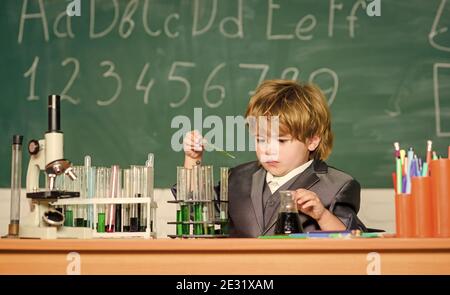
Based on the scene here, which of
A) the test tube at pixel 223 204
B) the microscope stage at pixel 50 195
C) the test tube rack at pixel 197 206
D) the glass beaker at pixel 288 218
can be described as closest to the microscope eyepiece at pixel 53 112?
the microscope stage at pixel 50 195

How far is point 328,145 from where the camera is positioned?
7.18ft

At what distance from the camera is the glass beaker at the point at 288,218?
1.56 m

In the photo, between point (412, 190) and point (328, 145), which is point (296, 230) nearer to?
point (412, 190)

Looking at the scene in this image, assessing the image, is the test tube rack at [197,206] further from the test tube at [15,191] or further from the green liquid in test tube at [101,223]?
the test tube at [15,191]

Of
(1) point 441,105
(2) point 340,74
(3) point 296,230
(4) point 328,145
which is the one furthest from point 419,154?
(3) point 296,230

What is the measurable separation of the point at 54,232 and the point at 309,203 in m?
0.59

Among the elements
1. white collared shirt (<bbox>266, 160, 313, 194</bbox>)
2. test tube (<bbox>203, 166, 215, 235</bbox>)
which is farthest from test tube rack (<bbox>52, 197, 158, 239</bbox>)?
white collared shirt (<bbox>266, 160, 313, 194</bbox>)

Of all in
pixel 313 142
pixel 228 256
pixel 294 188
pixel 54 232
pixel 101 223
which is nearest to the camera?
pixel 228 256

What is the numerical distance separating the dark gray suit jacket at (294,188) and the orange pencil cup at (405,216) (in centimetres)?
48

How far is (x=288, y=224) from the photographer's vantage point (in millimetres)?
1564

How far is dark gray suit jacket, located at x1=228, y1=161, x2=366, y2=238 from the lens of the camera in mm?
1960

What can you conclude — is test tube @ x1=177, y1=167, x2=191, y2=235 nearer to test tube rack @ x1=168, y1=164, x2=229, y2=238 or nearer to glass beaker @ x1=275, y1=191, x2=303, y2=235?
test tube rack @ x1=168, y1=164, x2=229, y2=238

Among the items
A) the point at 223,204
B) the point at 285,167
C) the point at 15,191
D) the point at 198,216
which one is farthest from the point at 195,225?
the point at 285,167

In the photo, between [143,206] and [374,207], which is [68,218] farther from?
[374,207]
